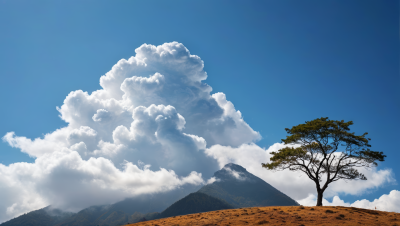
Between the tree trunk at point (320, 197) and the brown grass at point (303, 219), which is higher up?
the tree trunk at point (320, 197)

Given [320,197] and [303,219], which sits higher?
[320,197]

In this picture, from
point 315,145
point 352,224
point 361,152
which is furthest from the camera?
point 315,145

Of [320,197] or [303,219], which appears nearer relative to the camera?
[303,219]

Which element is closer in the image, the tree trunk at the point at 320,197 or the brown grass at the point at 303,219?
the brown grass at the point at 303,219

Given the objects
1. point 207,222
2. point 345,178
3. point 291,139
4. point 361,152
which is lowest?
point 207,222

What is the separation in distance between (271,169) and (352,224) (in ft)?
67.6

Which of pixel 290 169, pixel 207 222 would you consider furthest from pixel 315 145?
pixel 207 222

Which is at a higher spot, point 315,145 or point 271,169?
point 315,145

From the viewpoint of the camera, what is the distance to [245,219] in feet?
90.1

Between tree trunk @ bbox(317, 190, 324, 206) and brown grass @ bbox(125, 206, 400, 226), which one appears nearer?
brown grass @ bbox(125, 206, 400, 226)

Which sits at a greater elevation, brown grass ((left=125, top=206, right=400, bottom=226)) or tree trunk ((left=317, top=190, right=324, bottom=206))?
tree trunk ((left=317, top=190, right=324, bottom=206))

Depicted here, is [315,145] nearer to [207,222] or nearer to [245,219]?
[245,219]

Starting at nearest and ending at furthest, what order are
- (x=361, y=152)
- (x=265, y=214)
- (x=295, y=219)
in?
(x=295, y=219), (x=265, y=214), (x=361, y=152)

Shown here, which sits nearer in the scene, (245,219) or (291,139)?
(245,219)
